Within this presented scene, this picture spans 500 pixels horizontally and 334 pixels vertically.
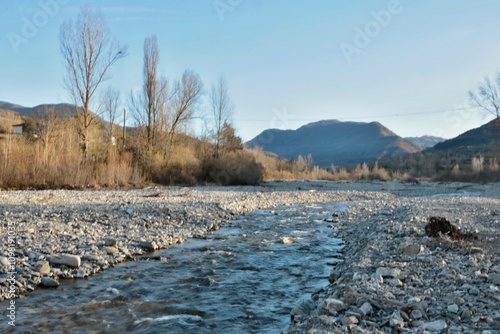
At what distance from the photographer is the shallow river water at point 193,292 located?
3.81 meters

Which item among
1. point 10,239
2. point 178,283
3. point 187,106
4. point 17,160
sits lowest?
point 178,283

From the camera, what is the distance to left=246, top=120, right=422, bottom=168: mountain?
11731cm

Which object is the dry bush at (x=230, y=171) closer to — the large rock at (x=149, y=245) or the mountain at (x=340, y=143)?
the large rock at (x=149, y=245)

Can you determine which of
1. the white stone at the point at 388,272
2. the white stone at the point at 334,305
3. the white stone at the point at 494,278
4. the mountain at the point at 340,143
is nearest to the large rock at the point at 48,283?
the white stone at the point at 334,305

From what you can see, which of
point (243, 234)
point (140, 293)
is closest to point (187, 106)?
point (243, 234)

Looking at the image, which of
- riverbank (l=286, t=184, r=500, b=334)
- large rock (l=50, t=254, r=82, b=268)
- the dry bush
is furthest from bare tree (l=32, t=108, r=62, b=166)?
riverbank (l=286, t=184, r=500, b=334)

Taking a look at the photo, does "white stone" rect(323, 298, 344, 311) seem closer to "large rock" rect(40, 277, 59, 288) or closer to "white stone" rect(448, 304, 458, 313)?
"white stone" rect(448, 304, 458, 313)

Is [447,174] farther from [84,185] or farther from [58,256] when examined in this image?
[58,256]

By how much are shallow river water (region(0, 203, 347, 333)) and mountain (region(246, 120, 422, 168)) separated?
9944 cm

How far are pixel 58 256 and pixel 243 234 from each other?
4107 millimetres

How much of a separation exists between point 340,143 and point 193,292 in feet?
461

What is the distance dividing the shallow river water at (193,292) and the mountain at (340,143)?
99436 mm

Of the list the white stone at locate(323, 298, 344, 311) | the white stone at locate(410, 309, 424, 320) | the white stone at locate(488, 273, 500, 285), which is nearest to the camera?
the white stone at locate(410, 309, 424, 320)

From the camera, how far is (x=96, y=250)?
6.28 m
